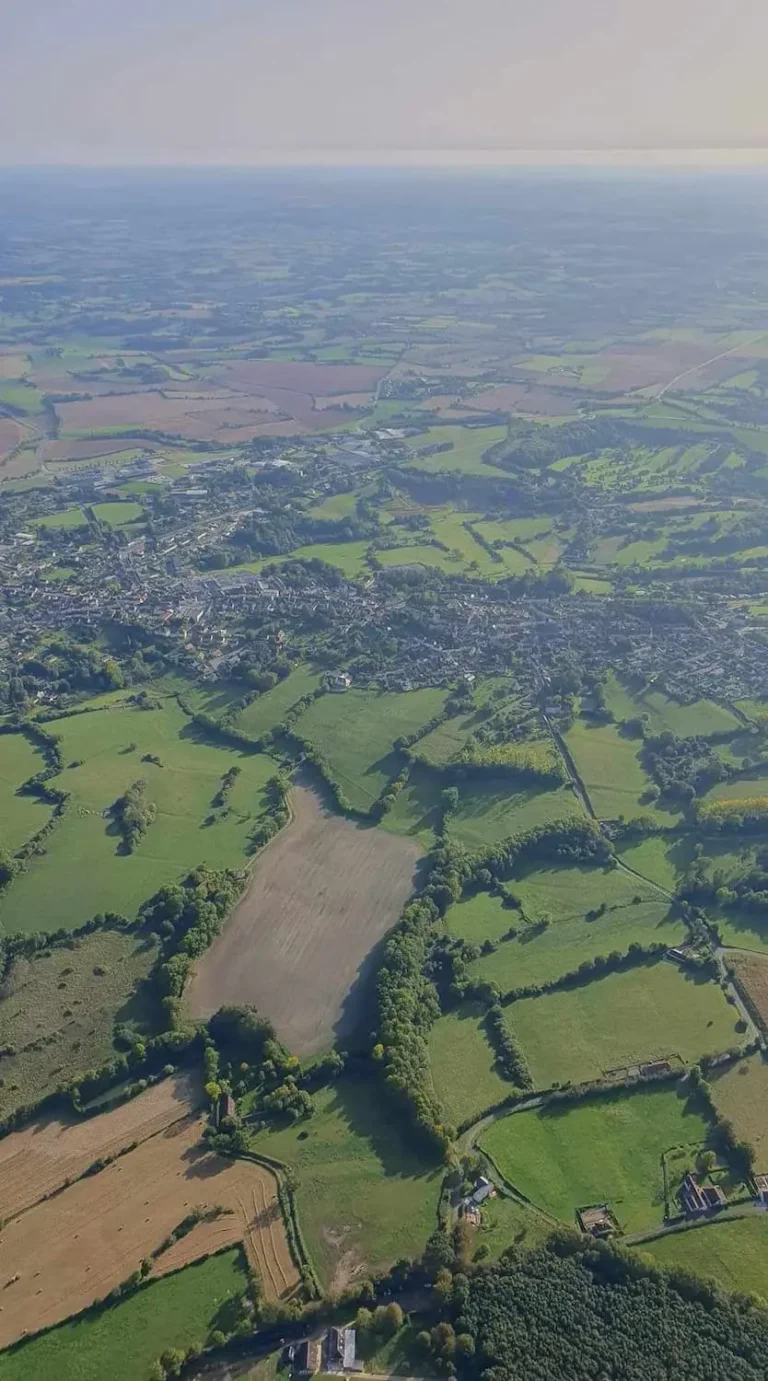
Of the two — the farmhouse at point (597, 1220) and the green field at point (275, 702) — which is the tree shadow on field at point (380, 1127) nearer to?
the farmhouse at point (597, 1220)

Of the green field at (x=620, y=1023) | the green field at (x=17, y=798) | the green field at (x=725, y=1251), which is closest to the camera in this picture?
the green field at (x=725, y=1251)

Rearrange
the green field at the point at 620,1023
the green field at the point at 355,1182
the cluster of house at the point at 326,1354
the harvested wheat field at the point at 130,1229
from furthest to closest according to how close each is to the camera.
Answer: the green field at the point at 620,1023, the green field at the point at 355,1182, the harvested wheat field at the point at 130,1229, the cluster of house at the point at 326,1354

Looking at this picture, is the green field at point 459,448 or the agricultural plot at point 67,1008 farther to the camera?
the green field at point 459,448

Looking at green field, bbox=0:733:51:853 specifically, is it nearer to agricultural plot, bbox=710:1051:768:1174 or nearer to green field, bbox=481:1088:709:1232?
green field, bbox=481:1088:709:1232

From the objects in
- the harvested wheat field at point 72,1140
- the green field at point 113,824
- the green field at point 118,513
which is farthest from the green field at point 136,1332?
the green field at point 118,513

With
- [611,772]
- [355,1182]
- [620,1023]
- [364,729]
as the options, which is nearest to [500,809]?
[611,772]

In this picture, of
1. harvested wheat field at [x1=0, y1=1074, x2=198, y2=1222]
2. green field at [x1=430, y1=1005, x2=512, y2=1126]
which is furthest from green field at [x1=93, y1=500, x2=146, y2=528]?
green field at [x1=430, y1=1005, x2=512, y2=1126]

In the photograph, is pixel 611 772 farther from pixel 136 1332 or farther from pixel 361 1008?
pixel 136 1332
